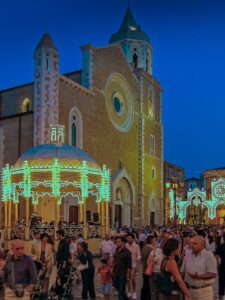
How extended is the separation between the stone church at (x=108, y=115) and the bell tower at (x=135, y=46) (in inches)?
3.7

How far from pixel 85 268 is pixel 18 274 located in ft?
16.9

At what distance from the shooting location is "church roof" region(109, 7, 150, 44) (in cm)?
4828

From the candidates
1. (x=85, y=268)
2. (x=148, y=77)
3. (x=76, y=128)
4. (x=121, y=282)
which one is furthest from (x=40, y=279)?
(x=148, y=77)

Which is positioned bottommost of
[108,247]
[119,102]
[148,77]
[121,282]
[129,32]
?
[121,282]

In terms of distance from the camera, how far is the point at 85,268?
11484mm

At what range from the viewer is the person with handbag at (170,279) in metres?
6.54

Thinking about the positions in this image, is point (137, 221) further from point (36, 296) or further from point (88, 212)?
point (36, 296)

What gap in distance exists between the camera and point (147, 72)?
4575 centimetres

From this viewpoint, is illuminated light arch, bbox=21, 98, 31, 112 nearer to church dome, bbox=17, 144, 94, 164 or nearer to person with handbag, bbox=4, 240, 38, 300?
church dome, bbox=17, 144, 94, 164

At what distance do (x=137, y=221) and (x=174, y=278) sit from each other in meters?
34.8

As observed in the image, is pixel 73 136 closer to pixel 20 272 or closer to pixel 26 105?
pixel 26 105

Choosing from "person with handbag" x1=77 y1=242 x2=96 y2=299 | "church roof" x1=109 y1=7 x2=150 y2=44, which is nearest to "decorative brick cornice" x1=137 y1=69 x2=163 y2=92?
"church roof" x1=109 y1=7 x2=150 y2=44

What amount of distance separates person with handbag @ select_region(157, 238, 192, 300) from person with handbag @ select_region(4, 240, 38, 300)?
170 centimetres

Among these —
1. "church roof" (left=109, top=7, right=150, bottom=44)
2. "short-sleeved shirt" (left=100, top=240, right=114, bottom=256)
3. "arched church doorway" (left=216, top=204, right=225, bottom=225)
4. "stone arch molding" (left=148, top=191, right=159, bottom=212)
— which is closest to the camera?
"short-sleeved shirt" (left=100, top=240, right=114, bottom=256)
